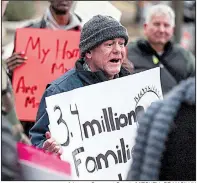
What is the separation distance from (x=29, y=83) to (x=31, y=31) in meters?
0.41

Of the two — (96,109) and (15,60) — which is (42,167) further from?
(15,60)

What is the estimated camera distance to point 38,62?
5789mm

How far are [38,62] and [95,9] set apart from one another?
947 millimetres

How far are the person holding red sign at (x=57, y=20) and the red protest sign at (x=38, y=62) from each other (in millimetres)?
71

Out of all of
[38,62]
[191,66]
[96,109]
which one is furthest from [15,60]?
[96,109]

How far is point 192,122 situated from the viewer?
229 cm

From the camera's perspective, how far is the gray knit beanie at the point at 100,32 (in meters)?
3.89

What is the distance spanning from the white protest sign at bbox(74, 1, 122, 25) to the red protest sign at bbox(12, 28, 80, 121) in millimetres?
563

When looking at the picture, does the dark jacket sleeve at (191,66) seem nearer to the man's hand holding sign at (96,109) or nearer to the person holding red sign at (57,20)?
the person holding red sign at (57,20)

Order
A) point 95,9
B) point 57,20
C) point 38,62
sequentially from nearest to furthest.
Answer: point 38,62 < point 57,20 < point 95,9

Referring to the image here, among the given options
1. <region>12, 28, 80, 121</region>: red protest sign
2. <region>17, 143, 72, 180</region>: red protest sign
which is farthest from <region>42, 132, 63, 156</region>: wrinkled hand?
<region>12, 28, 80, 121</region>: red protest sign

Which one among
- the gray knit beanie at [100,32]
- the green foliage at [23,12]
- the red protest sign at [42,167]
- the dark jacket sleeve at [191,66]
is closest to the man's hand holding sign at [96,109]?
the gray knit beanie at [100,32]

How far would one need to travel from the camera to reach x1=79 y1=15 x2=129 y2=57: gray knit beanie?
389 cm

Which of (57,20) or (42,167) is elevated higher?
(42,167)
